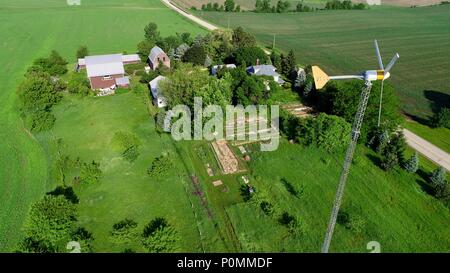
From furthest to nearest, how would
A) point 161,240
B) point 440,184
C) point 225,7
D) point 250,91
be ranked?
point 225,7 → point 250,91 → point 440,184 → point 161,240

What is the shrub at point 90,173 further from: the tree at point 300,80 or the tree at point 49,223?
the tree at point 300,80

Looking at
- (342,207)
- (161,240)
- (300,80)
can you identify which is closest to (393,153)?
(342,207)

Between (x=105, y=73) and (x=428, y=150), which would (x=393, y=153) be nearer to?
(x=428, y=150)

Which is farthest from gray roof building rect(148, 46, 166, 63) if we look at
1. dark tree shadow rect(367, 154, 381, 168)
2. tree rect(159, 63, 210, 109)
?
dark tree shadow rect(367, 154, 381, 168)

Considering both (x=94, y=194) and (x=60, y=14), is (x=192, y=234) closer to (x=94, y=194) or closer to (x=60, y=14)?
(x=94, y=194)

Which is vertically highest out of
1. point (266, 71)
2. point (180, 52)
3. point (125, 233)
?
point (180, 52)

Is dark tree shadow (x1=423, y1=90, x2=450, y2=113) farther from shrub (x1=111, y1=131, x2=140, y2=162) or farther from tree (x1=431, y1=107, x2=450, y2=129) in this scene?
shrub (x1=111, y1=131, x2=140, y2=162)

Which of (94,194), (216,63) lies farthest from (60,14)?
(94,194)
